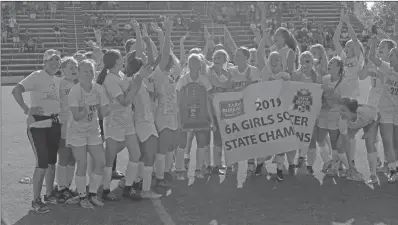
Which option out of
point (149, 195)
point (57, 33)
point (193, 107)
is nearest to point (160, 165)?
point (149, 195)

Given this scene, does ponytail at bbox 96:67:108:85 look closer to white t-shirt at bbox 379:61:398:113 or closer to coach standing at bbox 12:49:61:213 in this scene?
coach standing at bbox 12:49:61:213

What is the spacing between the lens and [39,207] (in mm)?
5562

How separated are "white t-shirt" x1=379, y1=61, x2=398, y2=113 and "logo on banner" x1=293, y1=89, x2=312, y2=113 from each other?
1.03 meters

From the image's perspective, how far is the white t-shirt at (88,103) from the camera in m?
5.40

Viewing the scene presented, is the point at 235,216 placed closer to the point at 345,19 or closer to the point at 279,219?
the point at 279,219

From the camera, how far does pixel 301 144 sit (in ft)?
22.8

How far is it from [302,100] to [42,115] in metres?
3.61

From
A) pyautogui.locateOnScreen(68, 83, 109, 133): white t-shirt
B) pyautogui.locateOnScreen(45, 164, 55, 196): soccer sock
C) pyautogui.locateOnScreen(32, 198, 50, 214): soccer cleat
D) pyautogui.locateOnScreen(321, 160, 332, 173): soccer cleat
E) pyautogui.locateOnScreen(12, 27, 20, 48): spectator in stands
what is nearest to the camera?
pyautogui.locateOnScreen(68, 83, 109, 133): white t-shirt

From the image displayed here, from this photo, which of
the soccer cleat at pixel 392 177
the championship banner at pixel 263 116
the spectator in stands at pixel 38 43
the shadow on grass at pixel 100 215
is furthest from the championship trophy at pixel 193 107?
the spectator in stands at pixel 38 43

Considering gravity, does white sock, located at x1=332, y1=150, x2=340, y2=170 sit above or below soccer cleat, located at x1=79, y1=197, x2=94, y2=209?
above

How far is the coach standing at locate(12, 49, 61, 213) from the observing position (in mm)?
5555

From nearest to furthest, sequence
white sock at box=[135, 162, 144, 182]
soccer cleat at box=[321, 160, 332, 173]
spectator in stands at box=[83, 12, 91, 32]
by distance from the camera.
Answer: white sock at box=[135, 162, 144, 182], soccer cleat at box=[321, 160, 332, 173], spectator in stands at box=[83, 12, 91, 32]

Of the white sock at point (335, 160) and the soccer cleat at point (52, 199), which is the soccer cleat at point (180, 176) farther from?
the white sock at point (335, 160)

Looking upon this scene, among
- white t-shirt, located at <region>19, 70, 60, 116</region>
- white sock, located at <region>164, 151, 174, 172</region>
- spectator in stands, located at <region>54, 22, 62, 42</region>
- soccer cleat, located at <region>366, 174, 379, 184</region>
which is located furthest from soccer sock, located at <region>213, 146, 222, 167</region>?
spectator in stands, located at <region>54, 22, 62, 42</region>
